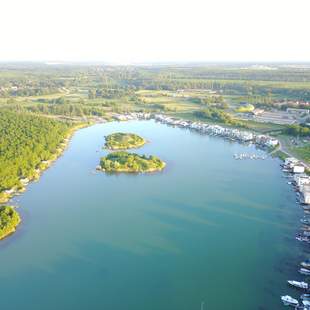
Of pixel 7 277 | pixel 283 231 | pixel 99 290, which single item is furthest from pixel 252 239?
pixel 7 277

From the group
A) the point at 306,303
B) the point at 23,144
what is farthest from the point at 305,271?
the point at 23,144

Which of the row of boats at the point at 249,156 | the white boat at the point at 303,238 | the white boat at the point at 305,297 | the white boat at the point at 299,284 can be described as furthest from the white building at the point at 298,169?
the white boat at the point at 305,297

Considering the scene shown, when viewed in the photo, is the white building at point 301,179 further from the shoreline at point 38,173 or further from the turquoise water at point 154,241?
the shoreline at point 38,173

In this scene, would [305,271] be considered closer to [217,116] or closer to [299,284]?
[299,284]

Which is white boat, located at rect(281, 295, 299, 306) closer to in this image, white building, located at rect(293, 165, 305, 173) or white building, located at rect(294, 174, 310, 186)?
white building, located at rect(294, 174, 310, 186)

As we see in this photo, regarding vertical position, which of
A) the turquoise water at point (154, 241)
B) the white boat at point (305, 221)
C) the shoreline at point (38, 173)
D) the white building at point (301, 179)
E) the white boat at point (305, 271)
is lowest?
the turquoise water at point (154, 241)

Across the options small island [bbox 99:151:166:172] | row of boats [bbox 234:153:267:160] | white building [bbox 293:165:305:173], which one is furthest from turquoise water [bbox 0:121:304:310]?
row of boats [bbox 234:153:267:160]
